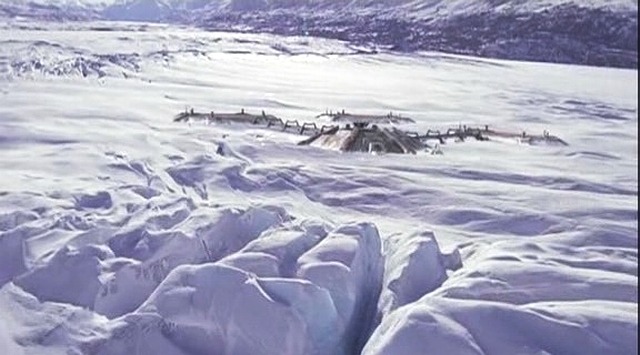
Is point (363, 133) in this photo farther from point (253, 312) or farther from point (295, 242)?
point (253, 312)

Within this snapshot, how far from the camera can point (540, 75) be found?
142ft

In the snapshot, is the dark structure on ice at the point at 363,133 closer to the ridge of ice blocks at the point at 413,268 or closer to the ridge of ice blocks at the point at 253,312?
the ridge of ice blocks at the point at 413,268

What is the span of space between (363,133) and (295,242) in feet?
25.2

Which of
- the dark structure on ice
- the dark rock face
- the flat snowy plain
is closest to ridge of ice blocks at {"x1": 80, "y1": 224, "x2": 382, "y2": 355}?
the flat snowy plain

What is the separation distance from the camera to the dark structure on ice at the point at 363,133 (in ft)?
44.1

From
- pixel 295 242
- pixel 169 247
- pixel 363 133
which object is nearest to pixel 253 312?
pixel 295 242

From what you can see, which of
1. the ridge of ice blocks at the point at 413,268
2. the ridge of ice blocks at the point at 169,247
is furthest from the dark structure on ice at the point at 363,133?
the ridge of ice blocks at the point at 413,268

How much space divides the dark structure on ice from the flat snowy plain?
60 cm

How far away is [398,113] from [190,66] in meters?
14.9

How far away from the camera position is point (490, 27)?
2926 inches

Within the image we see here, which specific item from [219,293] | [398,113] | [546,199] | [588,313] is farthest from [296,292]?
[398,113]

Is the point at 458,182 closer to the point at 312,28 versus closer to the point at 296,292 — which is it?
the point at 296,292

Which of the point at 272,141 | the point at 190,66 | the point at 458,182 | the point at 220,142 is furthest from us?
the point at 190,66

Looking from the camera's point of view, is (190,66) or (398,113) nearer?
(398,113)
